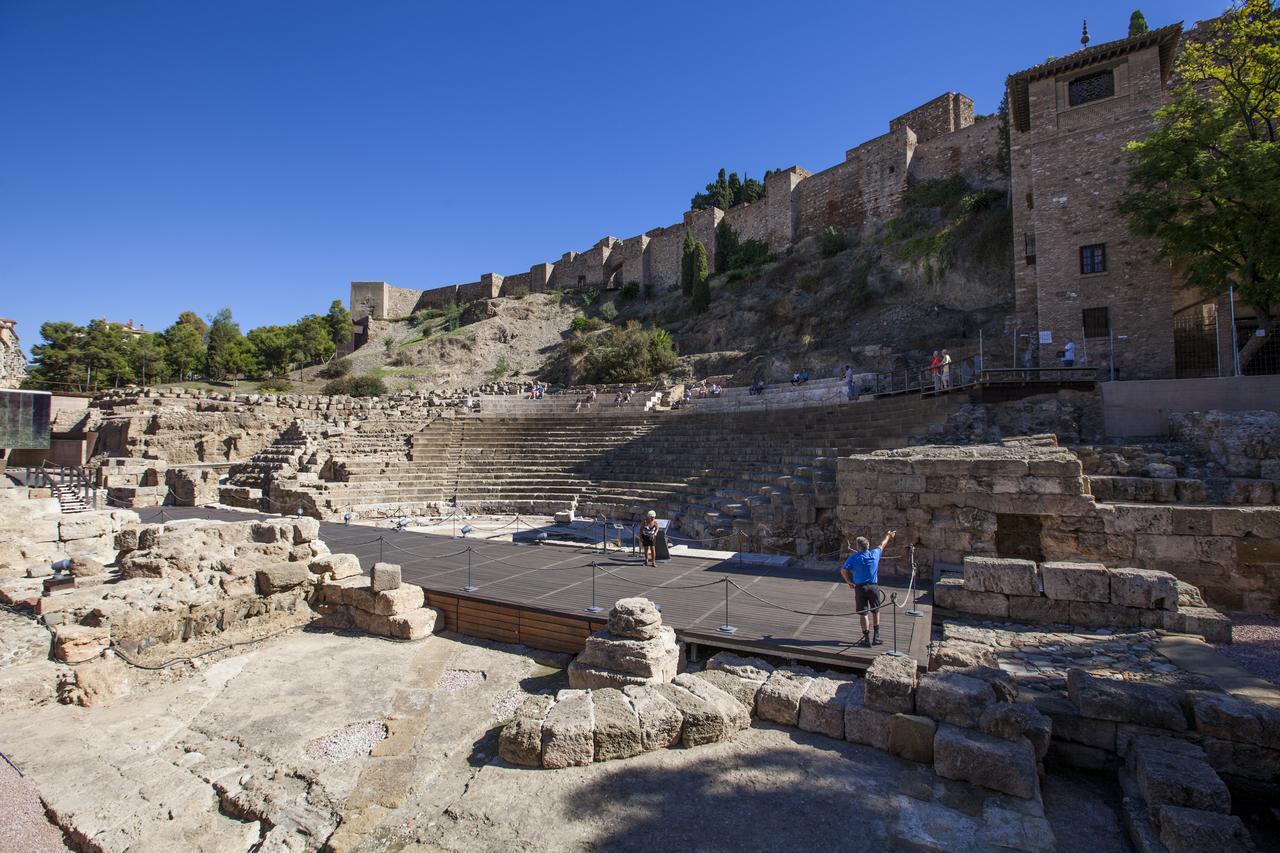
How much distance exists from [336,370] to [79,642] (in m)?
46.0

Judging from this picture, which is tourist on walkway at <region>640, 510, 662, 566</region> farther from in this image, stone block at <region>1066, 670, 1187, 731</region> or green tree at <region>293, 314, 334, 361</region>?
green tree at <region>293, 314, 334, 361</region>

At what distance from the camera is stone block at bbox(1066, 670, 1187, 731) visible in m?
4.49

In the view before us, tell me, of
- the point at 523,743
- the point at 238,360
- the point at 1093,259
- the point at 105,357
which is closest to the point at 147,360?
the point at 105,357

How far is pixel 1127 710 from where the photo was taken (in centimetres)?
457

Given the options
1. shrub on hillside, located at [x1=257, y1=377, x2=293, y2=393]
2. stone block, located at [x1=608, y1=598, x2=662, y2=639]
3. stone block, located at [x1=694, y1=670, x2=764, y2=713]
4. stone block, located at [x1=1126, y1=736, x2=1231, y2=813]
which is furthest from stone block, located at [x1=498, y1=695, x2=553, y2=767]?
shrub on hillside, located at [x1=257, y1=377, x2=293, y2=393]

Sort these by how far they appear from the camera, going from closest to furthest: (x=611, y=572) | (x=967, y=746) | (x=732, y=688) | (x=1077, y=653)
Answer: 1. (x=967, y=746)
2. (x=732, y=688)
3. (x=1077, y=653)
4. (x=611, y=572)

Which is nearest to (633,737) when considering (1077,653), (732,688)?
(732,688)

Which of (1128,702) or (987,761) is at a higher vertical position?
(1128,702)

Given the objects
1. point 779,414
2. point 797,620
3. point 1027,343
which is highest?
point 1027,343

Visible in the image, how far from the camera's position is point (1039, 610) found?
704 centimetres

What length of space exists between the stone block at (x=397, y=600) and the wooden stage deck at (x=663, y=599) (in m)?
0.30

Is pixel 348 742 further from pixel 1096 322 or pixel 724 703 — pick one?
pixel 1096 322

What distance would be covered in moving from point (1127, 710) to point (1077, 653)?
1.77 meters

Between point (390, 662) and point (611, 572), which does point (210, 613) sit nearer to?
point (390, 662)
